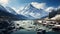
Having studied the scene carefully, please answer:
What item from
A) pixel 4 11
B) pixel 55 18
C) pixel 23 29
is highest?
pixel 4 11

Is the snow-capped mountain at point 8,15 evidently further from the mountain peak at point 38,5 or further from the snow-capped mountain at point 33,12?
the mountain peak at point 38,5

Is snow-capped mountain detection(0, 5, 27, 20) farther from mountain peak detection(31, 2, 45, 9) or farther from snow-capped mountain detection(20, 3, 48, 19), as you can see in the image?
mountain peak detection(31, 2, 45, 9)

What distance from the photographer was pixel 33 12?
103 inches

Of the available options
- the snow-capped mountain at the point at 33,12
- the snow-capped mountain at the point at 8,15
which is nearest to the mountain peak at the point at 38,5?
the snow-capped mountain at the point at 33,12

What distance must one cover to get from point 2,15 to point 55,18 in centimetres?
96

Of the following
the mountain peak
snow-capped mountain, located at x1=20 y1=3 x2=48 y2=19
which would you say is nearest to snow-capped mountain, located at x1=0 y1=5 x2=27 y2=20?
snow-capped mountain, located at x1=20 y1=3 x2=48 y2=19

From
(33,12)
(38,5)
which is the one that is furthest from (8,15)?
(38,5)

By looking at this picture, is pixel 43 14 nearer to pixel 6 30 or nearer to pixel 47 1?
pixel 47 1

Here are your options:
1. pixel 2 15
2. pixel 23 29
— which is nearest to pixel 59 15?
pixel 23 29

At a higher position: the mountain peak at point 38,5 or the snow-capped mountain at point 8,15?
the mountain peak at point 38,5

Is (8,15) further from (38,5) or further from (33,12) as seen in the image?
(38,5)

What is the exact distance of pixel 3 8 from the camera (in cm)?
260

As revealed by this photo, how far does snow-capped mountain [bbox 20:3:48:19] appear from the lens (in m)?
2.58

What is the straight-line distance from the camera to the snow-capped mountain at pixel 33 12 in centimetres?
258
